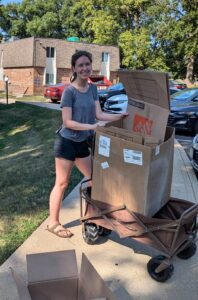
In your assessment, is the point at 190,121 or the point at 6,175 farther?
the point at 190,121

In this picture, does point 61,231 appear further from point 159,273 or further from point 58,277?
point 58,277

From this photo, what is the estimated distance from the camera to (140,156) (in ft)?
10.1

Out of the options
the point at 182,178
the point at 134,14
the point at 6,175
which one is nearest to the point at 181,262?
the point at 182,178

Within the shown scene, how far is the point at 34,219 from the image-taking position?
4402mm

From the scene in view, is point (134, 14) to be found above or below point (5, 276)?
above

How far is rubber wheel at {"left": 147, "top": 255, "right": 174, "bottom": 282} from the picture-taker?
10.6 ft

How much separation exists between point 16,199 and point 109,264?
1979mm

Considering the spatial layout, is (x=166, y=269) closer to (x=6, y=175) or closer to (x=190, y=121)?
(x=6, y=175)

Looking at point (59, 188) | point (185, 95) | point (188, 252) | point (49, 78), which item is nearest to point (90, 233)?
point (59, 188)

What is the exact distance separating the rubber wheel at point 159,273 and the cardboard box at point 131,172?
14.5 inches

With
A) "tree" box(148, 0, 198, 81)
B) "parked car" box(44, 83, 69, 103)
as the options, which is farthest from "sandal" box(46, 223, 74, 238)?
"tree" box(148, 0, 198, 81)

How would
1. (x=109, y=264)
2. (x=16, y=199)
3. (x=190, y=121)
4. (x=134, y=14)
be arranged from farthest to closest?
(x=134, y=14), (x=190, y=121), (x=16, y=199), (x=109, y=264)

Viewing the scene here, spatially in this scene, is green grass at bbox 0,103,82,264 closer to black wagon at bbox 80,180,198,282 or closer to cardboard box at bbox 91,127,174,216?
black wagon at bbox 80,180,198,282

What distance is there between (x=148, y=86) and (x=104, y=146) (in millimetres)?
615
